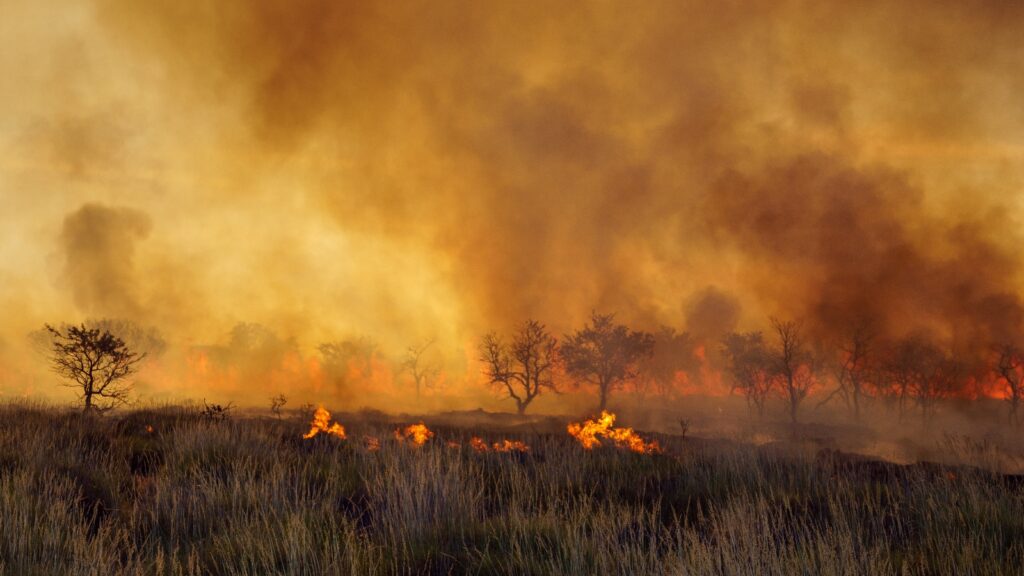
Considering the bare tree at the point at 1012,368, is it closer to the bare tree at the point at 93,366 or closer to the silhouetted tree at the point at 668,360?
the silhouetted tree at the point at 668,360

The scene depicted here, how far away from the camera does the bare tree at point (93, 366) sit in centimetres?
2281

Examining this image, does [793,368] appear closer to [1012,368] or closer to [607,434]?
[1012,368]

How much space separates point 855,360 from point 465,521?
79.1m

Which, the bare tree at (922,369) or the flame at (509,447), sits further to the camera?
the bare tree at (922,369)

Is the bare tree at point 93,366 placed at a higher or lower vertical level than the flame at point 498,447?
higher

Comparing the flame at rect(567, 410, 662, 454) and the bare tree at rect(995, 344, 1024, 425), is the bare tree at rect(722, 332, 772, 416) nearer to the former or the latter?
the bare tree at rect(995, 344, 1024, 425)

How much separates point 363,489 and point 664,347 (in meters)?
92.3

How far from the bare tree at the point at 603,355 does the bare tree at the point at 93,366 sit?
5113cm

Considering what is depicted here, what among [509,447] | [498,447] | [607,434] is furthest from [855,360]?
[498,447]

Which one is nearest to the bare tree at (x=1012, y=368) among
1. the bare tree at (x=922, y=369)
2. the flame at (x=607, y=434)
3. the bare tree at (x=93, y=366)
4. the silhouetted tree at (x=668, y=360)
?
the bare tree at (x=922, y=369)

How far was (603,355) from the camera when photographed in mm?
70125

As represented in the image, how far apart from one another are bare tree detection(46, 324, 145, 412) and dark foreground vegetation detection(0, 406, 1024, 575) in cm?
1235

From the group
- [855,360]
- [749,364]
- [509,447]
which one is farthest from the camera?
[749,364]

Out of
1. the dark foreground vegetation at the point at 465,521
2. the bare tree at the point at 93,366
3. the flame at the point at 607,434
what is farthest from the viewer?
the bare tree at the point at 93,366
